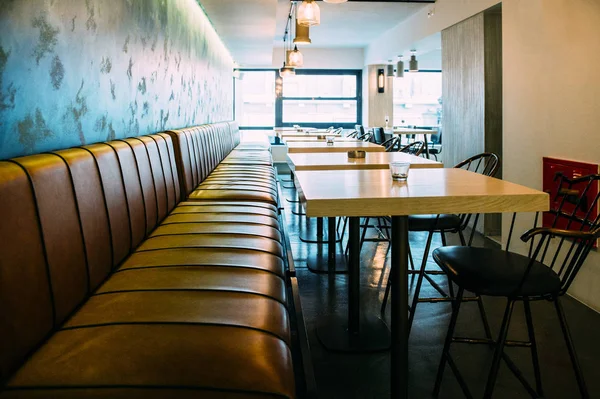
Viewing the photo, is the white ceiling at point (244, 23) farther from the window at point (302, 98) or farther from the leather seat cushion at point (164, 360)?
the leather seat cushion at point (164, 360)

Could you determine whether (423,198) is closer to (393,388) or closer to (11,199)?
(393,388)

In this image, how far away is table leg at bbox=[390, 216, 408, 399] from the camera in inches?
67.4

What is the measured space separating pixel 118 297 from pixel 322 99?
1123 centimetres

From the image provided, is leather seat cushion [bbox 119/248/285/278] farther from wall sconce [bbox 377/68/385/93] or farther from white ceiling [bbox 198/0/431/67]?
wall sconce [bbox 377/68/385/93]

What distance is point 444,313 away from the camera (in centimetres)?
282

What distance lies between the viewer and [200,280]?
1.50 meters

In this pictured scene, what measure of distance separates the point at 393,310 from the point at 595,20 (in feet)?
7.91

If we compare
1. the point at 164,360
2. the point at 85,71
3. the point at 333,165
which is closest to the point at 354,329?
the point at 333,165

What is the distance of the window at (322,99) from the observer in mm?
12090

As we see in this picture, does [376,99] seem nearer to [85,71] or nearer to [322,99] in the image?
[322,99]

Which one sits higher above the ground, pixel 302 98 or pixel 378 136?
pixel 302 98

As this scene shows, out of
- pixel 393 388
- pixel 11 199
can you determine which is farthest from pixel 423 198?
pixel 11 199

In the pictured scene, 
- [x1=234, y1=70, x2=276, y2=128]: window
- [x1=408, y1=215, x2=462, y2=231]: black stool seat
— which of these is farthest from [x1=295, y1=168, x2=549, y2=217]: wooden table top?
[x1=234, y1=70, x2=276, y2=128]: window

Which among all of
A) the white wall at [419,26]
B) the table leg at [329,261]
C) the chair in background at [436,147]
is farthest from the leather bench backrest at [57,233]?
the chair in background at [436,147]
